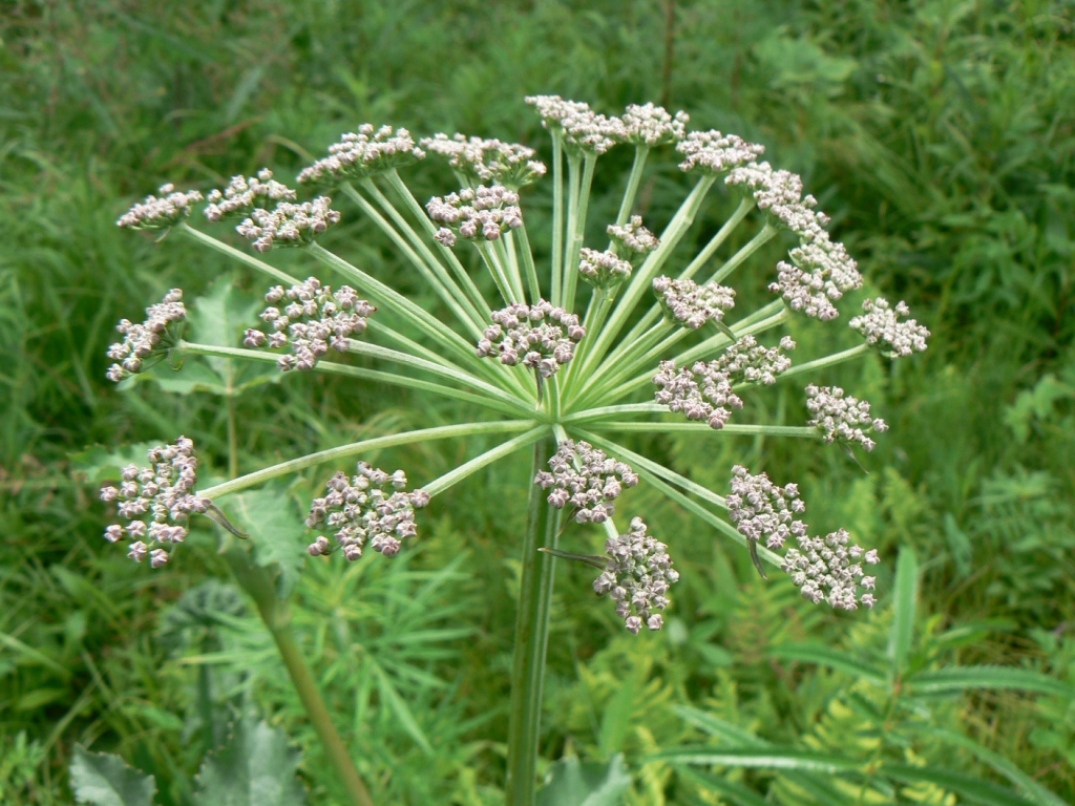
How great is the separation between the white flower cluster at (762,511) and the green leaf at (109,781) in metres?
2.04

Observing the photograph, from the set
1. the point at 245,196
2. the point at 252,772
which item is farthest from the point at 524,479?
the point at 245,196

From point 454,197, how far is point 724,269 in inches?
29.1

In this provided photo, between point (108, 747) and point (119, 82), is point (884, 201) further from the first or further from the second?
point (108, 747)

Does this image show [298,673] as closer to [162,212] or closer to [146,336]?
[146,336]

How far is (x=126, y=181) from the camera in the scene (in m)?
7.57

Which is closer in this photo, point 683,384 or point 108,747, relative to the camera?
point 683,384

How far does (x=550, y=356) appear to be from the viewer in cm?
213

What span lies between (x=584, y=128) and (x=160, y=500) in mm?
1503

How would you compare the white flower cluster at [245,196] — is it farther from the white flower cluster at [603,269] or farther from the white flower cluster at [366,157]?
the white flower cluster at [603,269]

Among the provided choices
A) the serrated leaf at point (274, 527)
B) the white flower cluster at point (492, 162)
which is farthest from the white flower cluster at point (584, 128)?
the serrated leaf at point (274, 527)

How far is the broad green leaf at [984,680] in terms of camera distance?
10.6ft

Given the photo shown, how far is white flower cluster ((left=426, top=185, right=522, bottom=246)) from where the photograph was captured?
2309 millimetres

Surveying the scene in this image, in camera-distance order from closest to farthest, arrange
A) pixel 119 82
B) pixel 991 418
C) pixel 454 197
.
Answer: pixel 454 197 < pixel 991 418 < pixel 119 82

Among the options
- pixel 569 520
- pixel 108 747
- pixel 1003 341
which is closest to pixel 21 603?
pixel 108 747
